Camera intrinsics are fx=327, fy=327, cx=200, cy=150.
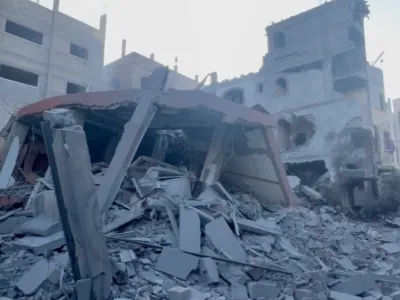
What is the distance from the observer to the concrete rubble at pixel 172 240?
3.64 meters

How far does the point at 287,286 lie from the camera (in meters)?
4.50

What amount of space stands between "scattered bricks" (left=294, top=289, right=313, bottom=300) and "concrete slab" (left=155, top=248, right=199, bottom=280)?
136 cm

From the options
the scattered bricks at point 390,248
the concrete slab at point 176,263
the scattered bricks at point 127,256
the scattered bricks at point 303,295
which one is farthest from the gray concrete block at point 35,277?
the scattered bricks at point 390,248

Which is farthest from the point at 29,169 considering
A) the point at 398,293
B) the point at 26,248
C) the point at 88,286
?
the point at 398,293

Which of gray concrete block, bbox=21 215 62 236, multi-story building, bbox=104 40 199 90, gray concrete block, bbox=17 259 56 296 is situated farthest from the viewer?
multi-story building, bbox=104 40 199 90

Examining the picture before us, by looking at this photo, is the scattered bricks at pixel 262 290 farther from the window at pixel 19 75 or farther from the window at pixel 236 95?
the window at pixel 236 95

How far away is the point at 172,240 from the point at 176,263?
0.56 metres

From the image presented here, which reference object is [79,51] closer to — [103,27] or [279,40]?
[103,27]

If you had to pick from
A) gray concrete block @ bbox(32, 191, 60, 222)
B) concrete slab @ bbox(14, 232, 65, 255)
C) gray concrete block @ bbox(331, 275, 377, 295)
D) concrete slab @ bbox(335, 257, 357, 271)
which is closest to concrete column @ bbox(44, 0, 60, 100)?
gray concrete block @ bbox(32, 191, 60, 222)

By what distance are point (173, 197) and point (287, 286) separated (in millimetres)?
2528

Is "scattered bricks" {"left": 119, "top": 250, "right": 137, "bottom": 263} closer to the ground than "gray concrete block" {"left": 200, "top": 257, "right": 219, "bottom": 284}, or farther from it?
farther from it

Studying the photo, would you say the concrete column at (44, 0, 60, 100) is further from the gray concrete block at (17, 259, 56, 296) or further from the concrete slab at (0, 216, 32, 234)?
the gray concrete block at (17, 259, 56, 296)

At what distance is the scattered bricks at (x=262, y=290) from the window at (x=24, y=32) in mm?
19517

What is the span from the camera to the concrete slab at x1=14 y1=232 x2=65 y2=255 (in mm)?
4688
